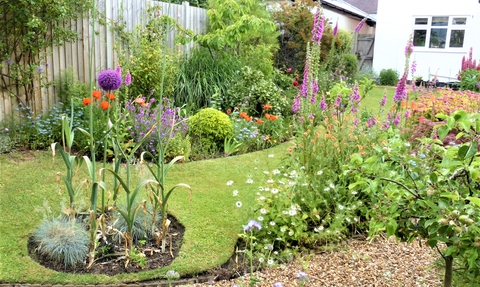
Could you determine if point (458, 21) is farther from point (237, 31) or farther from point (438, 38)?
point (237, 31)

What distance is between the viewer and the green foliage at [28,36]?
5191 millimetres

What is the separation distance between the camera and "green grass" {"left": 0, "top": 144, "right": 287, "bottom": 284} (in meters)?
2.76

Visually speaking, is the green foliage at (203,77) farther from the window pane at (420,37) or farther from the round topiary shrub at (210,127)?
the window pane at (420,37)

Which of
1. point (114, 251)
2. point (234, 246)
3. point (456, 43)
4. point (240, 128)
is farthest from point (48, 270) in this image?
point (456, 43)

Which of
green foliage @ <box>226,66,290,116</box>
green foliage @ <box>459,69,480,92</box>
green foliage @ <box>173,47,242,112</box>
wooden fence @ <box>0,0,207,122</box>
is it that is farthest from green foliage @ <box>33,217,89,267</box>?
green foliage @ <box>459,69,480,92</box>

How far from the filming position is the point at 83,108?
5.58 m

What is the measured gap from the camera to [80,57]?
6.24 metres

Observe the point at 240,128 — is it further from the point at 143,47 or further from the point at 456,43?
the point at 456,43

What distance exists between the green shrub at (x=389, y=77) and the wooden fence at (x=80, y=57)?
33.3 ft

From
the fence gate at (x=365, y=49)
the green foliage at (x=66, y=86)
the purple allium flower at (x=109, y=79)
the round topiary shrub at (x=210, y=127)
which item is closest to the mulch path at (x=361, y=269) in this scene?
the purple allium flower at (x=109, y=79)

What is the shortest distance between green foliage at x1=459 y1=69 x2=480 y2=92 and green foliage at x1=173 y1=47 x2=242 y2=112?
19.2ft

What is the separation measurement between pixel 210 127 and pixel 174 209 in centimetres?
232

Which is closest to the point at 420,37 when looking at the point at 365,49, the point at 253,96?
the point at 365,49

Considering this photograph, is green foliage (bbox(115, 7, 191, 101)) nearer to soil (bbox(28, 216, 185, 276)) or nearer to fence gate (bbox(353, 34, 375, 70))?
soil (bbox(28, 216, 185, 276))
